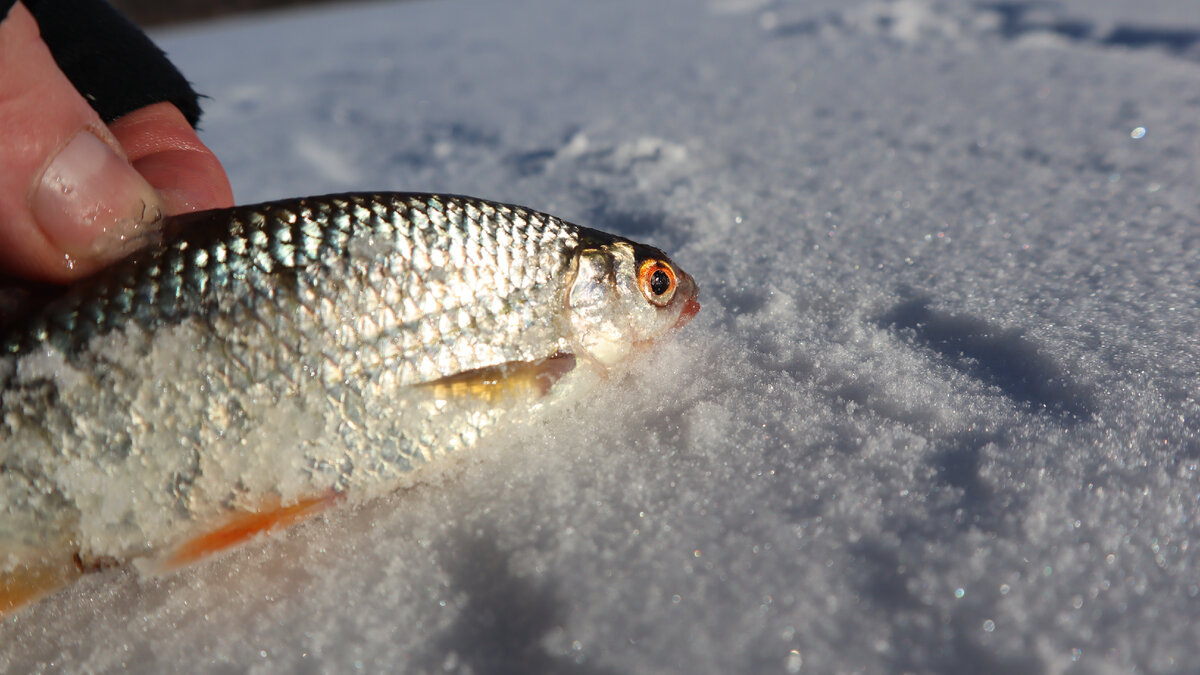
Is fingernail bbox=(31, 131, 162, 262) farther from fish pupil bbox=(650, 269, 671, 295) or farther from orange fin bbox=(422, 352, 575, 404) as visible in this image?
fish pupil bbox=(650, 269, 671, 295)

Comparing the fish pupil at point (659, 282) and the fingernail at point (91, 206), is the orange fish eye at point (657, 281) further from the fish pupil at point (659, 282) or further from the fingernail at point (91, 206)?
the fingernail at point (91, 206)

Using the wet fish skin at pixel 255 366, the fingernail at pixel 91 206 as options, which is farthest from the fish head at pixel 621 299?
the fingernail at pixel 91 206

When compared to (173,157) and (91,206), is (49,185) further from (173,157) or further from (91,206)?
(173,157)

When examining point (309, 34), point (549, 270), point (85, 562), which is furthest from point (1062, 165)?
point (309, 34)

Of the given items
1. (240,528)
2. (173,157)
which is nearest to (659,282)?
(240,528)

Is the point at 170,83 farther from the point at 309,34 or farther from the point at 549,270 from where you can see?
the point at 309,34

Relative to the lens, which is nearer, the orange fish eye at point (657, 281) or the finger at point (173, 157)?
the orange fish eye at point (657, 281)

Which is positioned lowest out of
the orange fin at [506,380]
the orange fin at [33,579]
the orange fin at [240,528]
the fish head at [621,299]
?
the orange fin at [33,579]

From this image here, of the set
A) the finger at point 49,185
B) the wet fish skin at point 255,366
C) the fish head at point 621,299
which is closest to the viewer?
the wet fish skin at point 255,366
